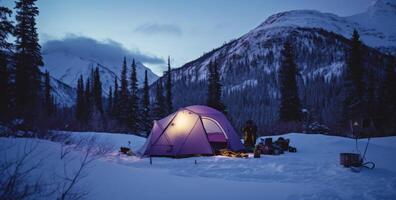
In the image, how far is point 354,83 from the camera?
26.8 meters

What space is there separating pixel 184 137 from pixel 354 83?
70.3ft

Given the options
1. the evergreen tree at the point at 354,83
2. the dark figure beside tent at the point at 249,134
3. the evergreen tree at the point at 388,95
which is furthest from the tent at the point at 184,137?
the evergreen tree at the point at 388,95

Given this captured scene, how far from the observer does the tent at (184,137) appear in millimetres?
12500

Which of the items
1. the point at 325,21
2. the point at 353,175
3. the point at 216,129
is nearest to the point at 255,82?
the point at 325,21

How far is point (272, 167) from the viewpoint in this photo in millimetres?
9023

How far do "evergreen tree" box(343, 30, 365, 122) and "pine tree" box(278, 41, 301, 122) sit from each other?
4625 millimetres

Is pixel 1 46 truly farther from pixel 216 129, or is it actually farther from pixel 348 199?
pixel 348 199

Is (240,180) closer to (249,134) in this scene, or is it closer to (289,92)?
(249,134)

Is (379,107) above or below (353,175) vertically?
above

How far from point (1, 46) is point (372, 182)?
68.4 feet

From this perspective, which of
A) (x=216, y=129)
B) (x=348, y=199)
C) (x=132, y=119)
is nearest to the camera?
(x=348, y=199)

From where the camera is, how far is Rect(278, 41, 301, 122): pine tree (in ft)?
95.9

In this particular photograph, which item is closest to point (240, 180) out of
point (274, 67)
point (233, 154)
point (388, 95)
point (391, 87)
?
point (233, 154)

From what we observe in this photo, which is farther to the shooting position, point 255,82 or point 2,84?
point 255,82
